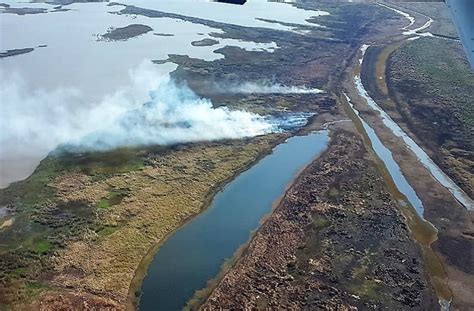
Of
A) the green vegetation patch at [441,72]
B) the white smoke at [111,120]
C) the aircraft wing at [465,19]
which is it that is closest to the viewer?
the aircraft wing at [465,19]

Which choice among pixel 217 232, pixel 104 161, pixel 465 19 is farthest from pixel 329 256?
pixel 465 19

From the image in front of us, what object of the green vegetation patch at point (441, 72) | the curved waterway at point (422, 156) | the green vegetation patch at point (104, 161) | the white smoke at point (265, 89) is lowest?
the white smoke at point (265, 89)

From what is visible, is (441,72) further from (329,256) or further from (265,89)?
(329,256)

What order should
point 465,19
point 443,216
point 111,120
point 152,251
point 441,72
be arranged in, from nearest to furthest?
point 465,19 → point 152,251 → point 443,216 → point 111,120 → point 441,72

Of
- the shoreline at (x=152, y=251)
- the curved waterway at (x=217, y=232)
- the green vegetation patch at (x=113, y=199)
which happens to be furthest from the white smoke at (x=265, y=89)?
the green vegetation patch at (x=113, y=199)

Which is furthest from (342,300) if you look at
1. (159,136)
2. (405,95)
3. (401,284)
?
(405,95)

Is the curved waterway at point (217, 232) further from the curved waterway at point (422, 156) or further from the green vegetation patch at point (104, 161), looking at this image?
the curved waterway at point (422, 156)

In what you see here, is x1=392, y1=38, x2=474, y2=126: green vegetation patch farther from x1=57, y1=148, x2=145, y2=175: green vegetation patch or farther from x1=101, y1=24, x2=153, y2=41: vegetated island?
x1=101, y1=24, x2=153, y2=41: vegetated island

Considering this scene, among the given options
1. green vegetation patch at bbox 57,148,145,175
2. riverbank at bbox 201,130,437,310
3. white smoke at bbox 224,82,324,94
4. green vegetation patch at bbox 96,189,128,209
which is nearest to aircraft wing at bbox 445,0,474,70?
riverbank at bbox 201,130,437,310
